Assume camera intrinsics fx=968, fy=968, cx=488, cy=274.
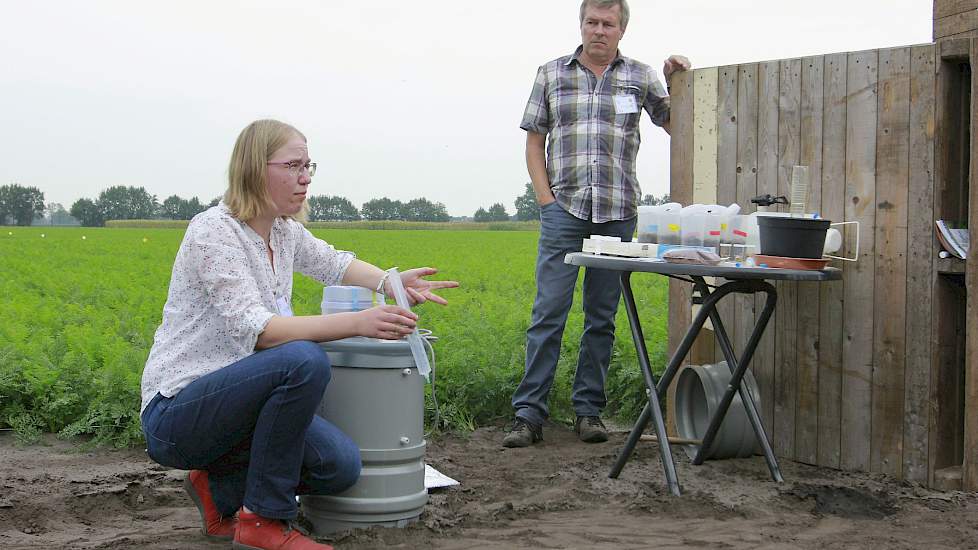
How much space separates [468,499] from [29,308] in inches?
224

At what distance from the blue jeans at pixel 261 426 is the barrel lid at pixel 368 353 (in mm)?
258

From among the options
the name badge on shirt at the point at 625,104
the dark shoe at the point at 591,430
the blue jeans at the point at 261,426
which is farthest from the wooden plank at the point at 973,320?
the blue jeans at the point at 261,426

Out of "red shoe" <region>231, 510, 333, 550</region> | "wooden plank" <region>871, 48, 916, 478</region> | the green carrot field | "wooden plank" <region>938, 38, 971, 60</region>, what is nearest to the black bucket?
"wooden plank" <region>871, 48, 916, 478</region>

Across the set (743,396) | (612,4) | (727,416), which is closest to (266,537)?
(743,396)

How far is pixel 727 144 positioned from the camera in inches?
196

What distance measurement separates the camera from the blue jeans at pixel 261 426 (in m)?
3.07

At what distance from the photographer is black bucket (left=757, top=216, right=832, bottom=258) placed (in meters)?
3.84

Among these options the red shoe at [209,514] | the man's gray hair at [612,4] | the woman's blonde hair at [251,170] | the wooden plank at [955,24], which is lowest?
the red shoe at [209,514]

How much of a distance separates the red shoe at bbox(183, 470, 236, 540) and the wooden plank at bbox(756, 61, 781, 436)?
2704 millimetres

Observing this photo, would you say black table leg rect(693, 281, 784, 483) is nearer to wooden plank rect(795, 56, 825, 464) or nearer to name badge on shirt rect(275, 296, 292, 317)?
wooden plank rect(795, 56, 825, 464)

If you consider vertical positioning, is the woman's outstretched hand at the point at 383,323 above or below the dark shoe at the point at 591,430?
above

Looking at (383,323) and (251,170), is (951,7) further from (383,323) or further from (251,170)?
(251,170)

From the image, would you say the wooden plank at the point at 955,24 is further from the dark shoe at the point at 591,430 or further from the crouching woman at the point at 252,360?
the crouching woman at the point at 252,360

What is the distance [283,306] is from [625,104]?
8.15ft
